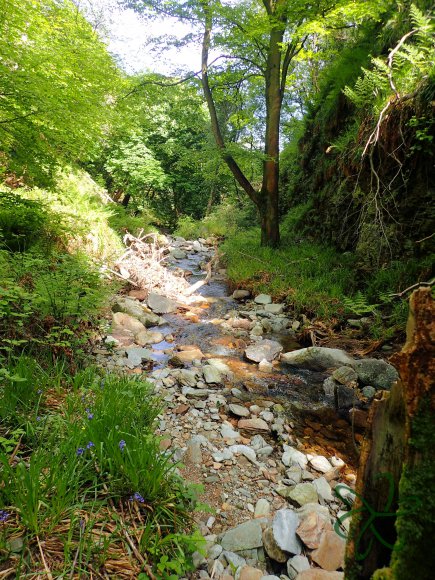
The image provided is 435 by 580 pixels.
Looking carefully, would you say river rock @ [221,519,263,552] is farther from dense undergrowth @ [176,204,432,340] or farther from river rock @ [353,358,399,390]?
river rock @ [353,358,399,390]

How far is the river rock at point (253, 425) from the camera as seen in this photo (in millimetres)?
3025

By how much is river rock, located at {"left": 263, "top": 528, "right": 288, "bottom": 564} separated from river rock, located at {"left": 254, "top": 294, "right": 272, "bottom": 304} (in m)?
5.14

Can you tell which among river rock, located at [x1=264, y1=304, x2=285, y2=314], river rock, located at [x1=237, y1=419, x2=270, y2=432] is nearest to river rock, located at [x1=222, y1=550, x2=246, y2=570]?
river rock, located at [x1=237, y1=419, x2=270, y2=432]

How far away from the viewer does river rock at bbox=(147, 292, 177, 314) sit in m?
6.39

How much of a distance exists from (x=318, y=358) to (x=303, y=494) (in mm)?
2474

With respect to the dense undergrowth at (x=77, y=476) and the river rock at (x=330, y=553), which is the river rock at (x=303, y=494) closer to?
the river rock at (x=330, y=553)

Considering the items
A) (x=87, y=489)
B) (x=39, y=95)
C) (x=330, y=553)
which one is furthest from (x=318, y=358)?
(x=39, y=95)

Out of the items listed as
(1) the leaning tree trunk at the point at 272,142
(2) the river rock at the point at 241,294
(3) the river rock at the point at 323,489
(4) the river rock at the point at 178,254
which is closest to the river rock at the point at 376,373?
(3) the river rock at the point at 323,489

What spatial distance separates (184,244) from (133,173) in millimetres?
4330

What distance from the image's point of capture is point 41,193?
735 cm

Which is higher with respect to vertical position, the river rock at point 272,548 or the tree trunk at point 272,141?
the tree trunk at point 272,141

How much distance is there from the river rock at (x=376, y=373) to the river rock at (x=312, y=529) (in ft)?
7.90

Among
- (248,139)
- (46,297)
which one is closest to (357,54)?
(46,297)

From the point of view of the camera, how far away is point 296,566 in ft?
5.35
